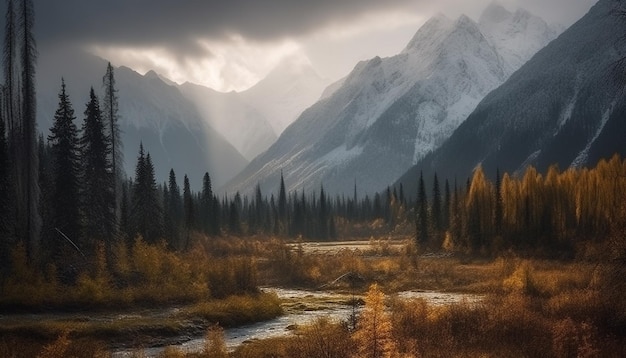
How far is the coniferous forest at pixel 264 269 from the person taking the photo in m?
24.7

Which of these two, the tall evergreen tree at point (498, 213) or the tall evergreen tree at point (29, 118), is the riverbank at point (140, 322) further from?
the tall evergreen tree at point (498, 213)

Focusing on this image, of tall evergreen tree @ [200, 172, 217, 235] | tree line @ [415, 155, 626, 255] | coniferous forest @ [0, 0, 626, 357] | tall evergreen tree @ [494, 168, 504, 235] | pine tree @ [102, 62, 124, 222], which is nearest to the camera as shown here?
coniferous forest @ [0, 0, 626, 357]

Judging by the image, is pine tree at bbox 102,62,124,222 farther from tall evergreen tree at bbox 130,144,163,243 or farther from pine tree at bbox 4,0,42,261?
tall evergreen tree at bbox 130,144,163,243

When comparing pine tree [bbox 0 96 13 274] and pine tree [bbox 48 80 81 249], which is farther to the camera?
pine tree [bbox 48 80 81 249]

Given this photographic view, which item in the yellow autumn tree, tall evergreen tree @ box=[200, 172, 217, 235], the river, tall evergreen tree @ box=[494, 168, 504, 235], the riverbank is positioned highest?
tall evergreen tree @ box=[200, 172, 217, 235]

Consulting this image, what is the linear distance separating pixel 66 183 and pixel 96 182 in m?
3.88

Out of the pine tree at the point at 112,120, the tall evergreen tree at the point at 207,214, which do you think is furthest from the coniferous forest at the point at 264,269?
the tall evergreen tree at the point at 207,214

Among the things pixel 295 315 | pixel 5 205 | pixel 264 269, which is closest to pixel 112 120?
pixel 5 205

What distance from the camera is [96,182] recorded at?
51688mm

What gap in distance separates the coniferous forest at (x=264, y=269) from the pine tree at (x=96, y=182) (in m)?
0.13

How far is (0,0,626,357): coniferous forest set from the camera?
2473cm

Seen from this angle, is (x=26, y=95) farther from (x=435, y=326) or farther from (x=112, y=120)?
(x=435, y=326)

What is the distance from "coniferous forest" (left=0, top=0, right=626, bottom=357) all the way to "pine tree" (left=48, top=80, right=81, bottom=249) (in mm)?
122

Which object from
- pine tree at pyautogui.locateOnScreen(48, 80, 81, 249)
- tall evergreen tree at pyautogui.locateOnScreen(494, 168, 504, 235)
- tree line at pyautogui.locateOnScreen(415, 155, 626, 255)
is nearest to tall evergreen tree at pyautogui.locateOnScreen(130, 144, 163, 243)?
pine tree at pyautogui.locateOnScreen(48, 80, 81, 249)
